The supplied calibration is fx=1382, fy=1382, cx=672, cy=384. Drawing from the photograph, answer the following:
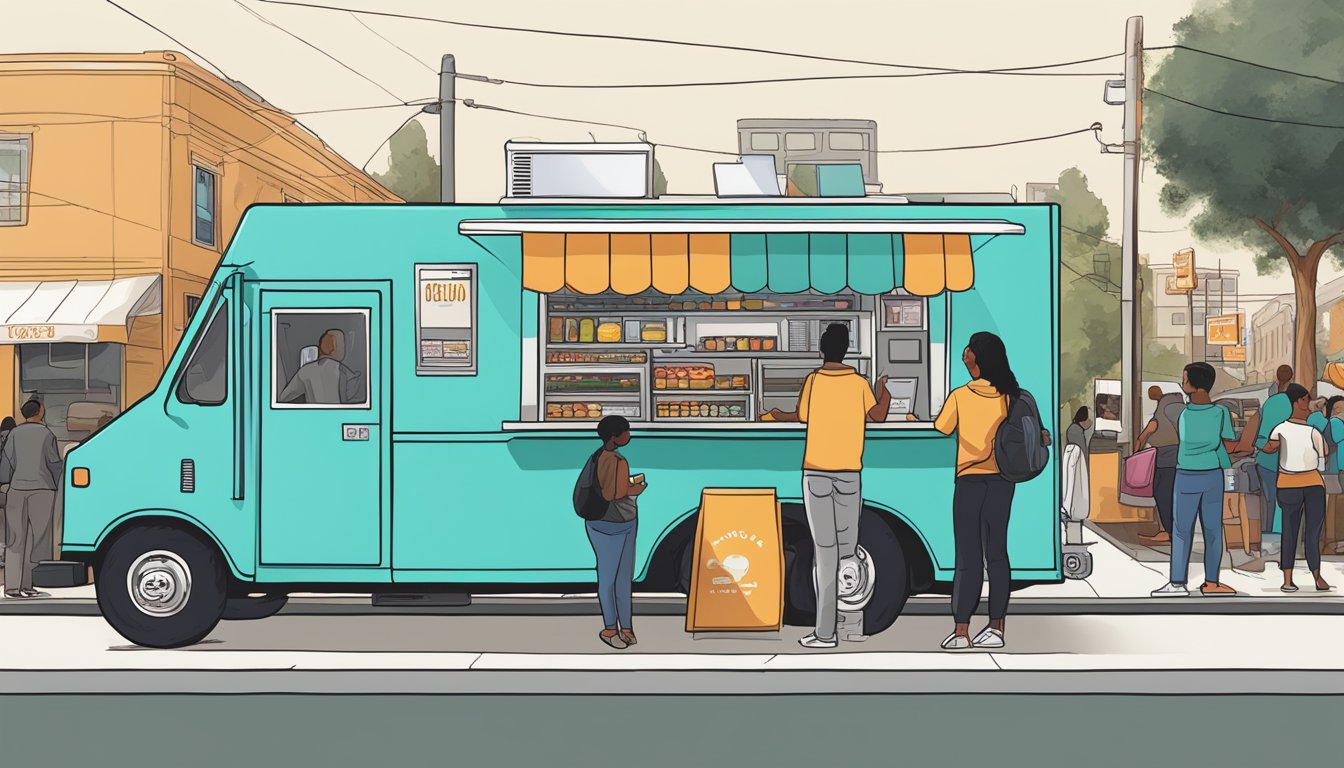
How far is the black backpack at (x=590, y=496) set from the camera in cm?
875

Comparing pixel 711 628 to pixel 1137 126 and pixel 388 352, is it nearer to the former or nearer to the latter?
pixel 388 352

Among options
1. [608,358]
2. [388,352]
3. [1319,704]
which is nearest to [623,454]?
[608,358]

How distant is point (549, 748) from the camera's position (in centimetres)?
656

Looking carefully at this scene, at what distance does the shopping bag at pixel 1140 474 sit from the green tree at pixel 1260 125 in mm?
18230

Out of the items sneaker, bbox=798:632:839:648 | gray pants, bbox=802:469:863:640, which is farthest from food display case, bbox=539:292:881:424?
sneaker, bbox=798:632:839:648

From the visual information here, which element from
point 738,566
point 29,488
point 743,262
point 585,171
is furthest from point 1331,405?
point 29,488

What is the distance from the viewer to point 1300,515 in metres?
12.1

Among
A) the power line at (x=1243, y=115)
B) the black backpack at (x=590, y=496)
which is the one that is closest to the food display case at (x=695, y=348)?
the black backpack at (x=590, y=496)

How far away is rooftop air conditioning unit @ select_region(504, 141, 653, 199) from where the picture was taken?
32.1 feet

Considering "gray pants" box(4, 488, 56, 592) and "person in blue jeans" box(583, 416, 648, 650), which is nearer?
"person in blue jeans" box(583, 416, 648, 650)

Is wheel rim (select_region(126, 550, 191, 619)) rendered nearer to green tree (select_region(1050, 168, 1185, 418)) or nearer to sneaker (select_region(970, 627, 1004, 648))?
sneaker (select_region(970, 627, 1004, 648))

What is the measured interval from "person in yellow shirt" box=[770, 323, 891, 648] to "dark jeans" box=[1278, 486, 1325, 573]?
5213 mm

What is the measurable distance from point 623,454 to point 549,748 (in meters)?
3.16

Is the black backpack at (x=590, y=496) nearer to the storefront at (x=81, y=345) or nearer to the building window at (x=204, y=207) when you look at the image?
the storefront at (x=81, y=345)
